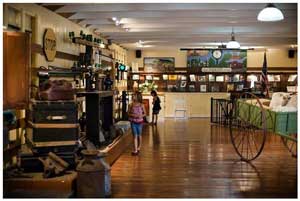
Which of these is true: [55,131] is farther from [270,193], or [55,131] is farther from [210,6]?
[210,6]

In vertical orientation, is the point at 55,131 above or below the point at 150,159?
above

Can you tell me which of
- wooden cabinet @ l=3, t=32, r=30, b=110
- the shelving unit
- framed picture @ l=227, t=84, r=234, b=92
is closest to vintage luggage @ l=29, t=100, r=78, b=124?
wooden cabinet @ l=3, t=32, r=30, b=110

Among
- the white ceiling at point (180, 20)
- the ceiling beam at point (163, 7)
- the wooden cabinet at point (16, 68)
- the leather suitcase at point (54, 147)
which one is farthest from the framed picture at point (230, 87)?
the wooden cabinet at point (16, 68)

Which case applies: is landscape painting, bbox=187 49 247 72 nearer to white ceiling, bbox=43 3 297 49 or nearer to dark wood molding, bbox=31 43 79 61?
white ceiling, bbox=43 3 297 49

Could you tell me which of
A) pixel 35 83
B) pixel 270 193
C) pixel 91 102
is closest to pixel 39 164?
pixel 35 83

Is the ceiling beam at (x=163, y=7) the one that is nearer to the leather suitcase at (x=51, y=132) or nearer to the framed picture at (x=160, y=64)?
the leather suitcase at (x=51, y=132)

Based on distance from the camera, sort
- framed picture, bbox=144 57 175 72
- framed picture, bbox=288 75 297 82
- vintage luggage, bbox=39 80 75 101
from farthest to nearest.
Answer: framed picture, bbox=144 57 175 72 → framed picture, bbox=288 75 297 82 → vintage luggage, bbox=39 80 75 101

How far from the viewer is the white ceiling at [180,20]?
23.8 feet

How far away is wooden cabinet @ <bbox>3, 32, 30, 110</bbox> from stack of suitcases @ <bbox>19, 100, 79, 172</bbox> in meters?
0.85

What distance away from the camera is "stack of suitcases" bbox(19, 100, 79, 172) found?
5473mm

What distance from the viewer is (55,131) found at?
217 inches

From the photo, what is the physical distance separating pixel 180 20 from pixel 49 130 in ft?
14.0

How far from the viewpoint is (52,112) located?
549 centimetres

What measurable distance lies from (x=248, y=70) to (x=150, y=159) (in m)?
10.0
